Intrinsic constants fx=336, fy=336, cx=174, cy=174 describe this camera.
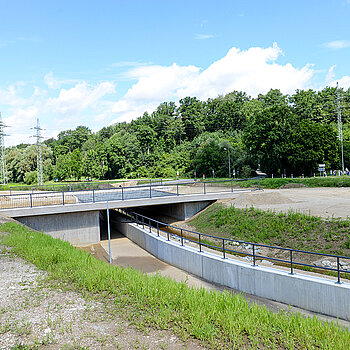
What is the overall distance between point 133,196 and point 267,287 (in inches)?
656

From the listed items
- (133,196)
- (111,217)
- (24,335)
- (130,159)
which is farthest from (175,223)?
(130,159)

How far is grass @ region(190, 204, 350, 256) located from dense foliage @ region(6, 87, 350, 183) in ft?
101

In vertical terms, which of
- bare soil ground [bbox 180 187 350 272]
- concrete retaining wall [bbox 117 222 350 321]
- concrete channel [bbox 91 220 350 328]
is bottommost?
concrete channel [bbox 91 220 350 328]

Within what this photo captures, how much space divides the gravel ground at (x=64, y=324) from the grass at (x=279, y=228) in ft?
43.6

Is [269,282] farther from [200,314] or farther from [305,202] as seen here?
[305,202]

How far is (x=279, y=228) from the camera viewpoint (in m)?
20.8

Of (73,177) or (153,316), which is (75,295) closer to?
(153,316)

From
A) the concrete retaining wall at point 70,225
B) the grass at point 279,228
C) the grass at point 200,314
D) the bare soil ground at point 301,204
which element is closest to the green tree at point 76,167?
the bare soil ground at point 301,204

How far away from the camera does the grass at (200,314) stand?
6008 mm

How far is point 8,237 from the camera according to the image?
49.4 ft

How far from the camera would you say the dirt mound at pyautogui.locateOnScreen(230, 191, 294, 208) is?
85.8 feet

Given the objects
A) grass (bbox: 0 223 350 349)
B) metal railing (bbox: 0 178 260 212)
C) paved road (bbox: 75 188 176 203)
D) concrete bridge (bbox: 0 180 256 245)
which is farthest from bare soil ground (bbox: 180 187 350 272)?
grass (bbox: 0 223 350 349)

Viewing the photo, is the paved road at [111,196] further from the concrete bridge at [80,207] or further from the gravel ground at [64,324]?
the gravel ground at [64,324]

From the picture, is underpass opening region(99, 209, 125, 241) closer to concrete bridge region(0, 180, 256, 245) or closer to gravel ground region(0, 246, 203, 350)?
concrete bridge region(0, 180, 256, 245)
